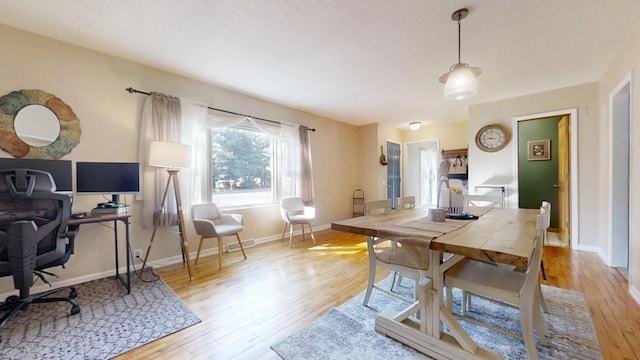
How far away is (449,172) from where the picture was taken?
5.73m

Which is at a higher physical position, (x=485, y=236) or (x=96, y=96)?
(x=96, y=96)

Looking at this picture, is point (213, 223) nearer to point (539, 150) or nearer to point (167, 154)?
point (167, 154)

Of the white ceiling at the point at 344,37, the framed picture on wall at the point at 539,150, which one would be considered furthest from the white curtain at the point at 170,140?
the framed picture on wall at the point at 539,150

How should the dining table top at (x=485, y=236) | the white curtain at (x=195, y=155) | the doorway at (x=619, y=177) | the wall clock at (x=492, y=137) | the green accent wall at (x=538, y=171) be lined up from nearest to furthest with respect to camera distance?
1. the dining table top at (x=485, y=236)
2. the doorway at (x=619, y=177)
3. the white curtain at (x=195, y=155)
4. the wall clock at (x=492, y=137)
5. the green accent wall at (x=538, y=171)

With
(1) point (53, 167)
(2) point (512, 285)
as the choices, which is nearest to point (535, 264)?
(2) point (512, 285)

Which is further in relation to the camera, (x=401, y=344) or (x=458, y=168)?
(x=458, y=168)

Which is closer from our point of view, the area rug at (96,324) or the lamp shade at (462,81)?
the area rug at (96,324)

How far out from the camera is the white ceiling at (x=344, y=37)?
6.41 ft

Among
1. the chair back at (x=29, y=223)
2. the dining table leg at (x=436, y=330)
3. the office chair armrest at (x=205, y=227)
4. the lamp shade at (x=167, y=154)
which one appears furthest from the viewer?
the office chair armrest at (x=205, y=227)

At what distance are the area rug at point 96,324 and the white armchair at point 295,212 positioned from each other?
6.34 feet

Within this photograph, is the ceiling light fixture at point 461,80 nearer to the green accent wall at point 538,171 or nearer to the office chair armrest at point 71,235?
the office chair armrest at point 71,235

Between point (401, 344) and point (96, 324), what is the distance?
2247 mm

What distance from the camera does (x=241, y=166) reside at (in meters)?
4.00

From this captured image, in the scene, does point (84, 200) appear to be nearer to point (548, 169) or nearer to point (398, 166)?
point (398, 166)
